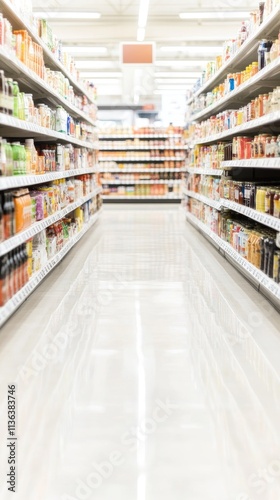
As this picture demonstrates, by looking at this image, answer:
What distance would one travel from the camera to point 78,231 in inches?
325

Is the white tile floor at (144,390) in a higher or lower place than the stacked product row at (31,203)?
lower

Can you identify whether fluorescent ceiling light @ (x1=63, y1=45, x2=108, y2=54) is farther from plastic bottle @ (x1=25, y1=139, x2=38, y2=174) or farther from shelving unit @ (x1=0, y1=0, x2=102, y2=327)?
plastic bottle @ (x1=25, y1=139, x2=38, y2=174)

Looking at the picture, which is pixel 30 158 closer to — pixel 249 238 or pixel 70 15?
pixel 249 238

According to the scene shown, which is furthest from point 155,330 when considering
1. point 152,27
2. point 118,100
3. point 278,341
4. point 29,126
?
point 118,100

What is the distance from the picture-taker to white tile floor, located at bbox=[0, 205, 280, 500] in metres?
2.25

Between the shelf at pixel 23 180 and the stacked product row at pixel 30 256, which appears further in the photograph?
the stacked product row at pixel 30 256

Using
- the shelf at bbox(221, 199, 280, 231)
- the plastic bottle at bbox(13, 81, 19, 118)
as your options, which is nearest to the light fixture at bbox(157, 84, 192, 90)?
the shelf at bbox(221, 199, 280, 231)

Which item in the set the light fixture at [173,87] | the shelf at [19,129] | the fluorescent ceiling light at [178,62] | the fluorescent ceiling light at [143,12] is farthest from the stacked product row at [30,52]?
the light fixture at [173,87]

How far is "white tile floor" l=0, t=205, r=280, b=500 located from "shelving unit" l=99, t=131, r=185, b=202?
1178 cm

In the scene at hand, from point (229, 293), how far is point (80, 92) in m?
5.71

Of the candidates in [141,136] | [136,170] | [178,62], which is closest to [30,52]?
[136,170]

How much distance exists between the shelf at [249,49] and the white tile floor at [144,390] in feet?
7.32

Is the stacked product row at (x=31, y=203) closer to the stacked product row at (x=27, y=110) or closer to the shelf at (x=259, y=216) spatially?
the stacked product row at (x=27, y=110)

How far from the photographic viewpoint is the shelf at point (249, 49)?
196 inches
